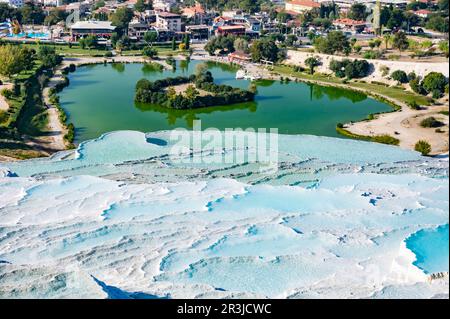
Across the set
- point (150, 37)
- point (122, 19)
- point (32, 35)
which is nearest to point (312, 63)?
point (150, 37)

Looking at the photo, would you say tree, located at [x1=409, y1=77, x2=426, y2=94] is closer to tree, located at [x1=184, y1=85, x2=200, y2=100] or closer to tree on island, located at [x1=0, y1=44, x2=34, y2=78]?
tree, located at [x1=184, y1=85, x2=200, y2=100]

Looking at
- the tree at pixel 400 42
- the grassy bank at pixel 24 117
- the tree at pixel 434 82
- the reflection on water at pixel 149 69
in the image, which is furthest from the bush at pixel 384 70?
the grassy bank at pixel 24 117

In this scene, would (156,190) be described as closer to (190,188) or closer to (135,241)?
(190,188)

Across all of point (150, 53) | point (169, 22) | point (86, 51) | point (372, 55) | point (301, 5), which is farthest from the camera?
point (301, 5)

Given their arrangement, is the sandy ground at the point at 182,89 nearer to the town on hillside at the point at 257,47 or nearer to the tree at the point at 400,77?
the town on hillside at the point at 257,47

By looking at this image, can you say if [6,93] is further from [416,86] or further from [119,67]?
[416,86]
